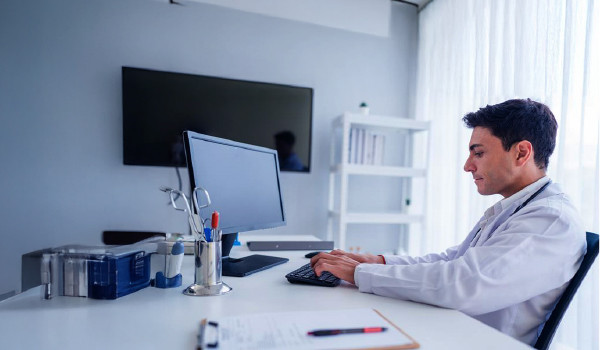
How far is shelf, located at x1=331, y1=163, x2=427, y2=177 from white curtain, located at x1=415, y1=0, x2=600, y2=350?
6.6 inches

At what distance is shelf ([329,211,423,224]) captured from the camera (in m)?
2.64

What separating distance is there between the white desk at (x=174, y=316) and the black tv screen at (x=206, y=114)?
70.2 inches

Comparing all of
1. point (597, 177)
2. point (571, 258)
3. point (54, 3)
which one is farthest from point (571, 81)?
point (54, 3)

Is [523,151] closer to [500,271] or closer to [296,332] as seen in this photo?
[500,271]

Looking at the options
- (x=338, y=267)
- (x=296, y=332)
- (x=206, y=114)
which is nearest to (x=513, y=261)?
(x=338, y=267)

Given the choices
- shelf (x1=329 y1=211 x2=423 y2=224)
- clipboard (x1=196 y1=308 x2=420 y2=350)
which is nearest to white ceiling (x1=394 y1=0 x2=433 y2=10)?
shelf (x1=329 y1=211 x2=423 y2=224)

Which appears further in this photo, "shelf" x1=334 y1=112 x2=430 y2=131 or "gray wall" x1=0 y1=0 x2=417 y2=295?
"shelf" x1=334 y1=112 x2=430 y2=131

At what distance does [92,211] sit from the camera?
8.28 ft

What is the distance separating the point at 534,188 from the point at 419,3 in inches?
101

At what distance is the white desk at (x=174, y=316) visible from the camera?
61 cm

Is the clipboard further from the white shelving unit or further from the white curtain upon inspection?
the white shelving unit

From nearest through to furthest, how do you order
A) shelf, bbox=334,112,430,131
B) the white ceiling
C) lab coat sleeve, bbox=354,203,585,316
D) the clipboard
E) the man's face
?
the clipboard
lab coat sleeve, bbox=354,203,585,316
the man's face
shelf, bbox=334,112,430,131
the white ceiling

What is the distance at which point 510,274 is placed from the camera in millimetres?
810

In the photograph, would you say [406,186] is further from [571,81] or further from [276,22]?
[276,22]
